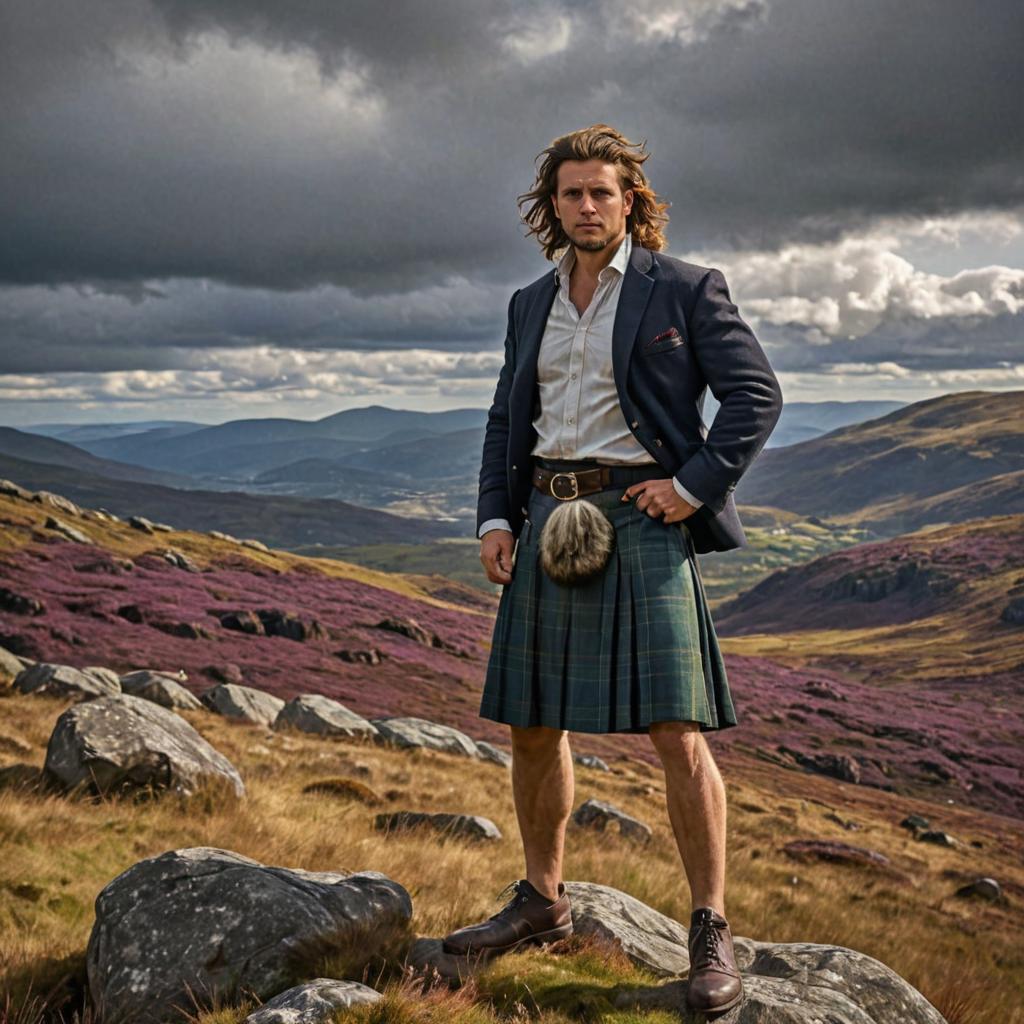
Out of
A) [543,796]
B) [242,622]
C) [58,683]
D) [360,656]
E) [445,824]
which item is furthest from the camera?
[360,656]

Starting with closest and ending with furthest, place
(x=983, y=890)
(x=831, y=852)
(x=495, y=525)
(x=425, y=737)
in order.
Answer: (x=495, y=525) < (x=983, y=890) < (x=831, y=852) < (x=425, y=737)

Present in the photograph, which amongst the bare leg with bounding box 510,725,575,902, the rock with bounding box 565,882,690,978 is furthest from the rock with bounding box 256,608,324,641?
the bare leg with bounding box 510,725,575,902

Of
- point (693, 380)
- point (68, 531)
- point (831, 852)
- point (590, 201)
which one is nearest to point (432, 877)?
point (693, 380)

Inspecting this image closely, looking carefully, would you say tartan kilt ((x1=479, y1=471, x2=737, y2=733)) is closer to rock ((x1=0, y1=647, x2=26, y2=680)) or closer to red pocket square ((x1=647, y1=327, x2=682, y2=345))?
red pocket square ((x1=647, y1=327, x2=682, y2=345))

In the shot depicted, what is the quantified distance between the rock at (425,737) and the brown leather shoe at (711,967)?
19199 mm

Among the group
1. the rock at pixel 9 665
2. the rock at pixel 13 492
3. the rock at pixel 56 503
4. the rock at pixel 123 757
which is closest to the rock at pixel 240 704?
the rock at pixel 9 665

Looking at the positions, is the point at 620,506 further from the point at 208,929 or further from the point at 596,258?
the point at 208,929

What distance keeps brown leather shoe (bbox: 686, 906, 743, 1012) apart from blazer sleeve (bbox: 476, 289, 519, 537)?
2.24m

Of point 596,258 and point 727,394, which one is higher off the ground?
point 596,258

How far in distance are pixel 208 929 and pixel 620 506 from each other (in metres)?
2.86

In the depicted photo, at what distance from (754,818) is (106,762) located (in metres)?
21.7

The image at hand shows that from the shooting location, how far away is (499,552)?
5219mm

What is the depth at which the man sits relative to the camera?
179 inches

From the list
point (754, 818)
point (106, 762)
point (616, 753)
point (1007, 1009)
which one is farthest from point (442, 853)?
point (616, 753)
